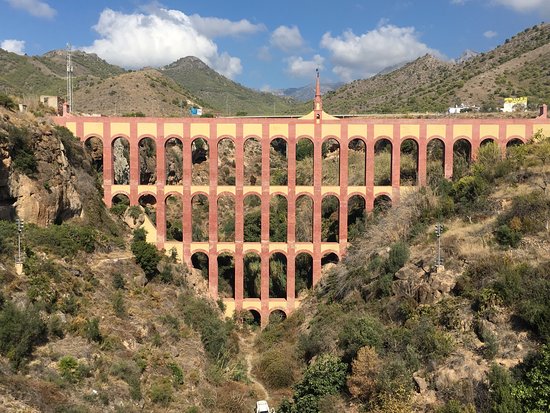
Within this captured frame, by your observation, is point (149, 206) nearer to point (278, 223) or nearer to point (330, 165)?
point (278, 223)

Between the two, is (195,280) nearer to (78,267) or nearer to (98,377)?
(78,267)

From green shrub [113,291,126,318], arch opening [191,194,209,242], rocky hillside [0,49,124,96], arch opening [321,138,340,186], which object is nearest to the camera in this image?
green shrub [113,291,126,318]

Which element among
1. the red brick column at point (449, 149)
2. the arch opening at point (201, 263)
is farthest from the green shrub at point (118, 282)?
the red brick column at point (449, 149)

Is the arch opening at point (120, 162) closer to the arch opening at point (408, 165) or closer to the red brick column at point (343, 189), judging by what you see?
the red brick column at point (343, 189)

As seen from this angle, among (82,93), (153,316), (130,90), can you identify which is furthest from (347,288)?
(82,93)

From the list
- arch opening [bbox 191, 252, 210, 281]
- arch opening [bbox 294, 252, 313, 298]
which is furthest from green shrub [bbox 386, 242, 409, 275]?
arch opening [bbox 191, 252, 210, 281]

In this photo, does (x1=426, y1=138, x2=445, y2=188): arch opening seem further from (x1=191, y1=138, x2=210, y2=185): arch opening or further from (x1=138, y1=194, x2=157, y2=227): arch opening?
(x1=191, y1=138, x2=210, y2=185): arch opening

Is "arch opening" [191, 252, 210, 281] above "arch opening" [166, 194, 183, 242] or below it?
below
